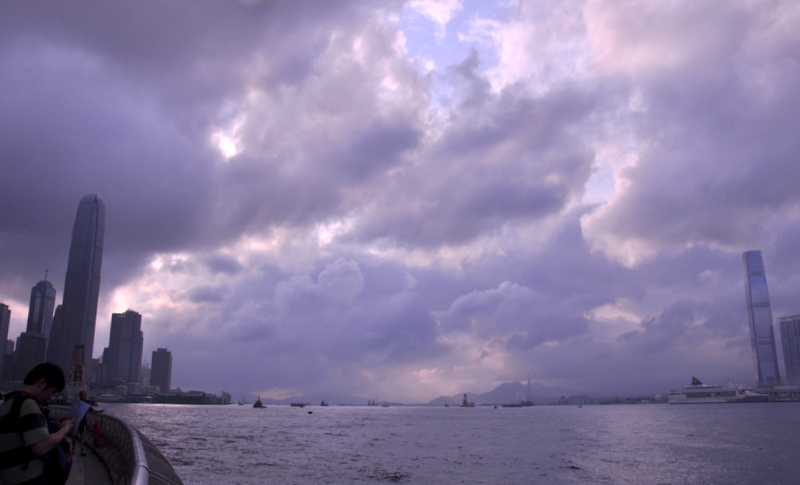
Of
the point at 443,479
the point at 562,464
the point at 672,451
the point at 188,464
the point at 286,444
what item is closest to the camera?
the point at 443,479

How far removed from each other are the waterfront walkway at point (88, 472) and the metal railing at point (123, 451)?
0.22 m

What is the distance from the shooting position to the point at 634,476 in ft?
115

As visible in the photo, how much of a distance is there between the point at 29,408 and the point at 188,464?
3659 cm

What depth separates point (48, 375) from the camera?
253 inches

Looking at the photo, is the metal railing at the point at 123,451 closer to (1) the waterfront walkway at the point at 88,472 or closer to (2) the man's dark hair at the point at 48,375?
(1) the waterfront walkway at the point at 88,472

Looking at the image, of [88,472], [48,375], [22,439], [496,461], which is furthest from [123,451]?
[496,461]

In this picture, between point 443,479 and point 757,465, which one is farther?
point 757,465

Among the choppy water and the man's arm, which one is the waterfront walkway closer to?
the choppy water

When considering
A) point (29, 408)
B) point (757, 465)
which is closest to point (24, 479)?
point (29, 408)

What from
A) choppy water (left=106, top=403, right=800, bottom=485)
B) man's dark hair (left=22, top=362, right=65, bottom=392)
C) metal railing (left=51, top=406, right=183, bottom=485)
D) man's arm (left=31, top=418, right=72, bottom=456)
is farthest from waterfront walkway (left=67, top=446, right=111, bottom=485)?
man's arm (left=31, top=418, right=72, bottom=456)

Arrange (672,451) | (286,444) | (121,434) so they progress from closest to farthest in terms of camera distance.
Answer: (121,434) → (672,451) → (286,444)

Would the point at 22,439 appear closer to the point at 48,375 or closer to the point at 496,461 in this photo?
the point at 48,375

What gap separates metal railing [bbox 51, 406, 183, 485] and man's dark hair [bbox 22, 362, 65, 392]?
127 inches

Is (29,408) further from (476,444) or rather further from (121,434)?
(476,444)
